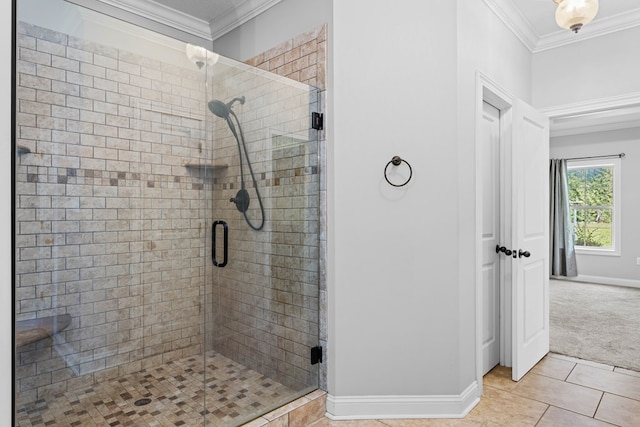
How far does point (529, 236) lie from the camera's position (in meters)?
2.94

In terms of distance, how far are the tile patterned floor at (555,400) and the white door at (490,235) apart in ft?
0.70

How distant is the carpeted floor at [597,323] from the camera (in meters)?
3.23

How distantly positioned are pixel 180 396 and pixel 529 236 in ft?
8.59

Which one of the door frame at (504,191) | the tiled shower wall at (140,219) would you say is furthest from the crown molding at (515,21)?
the tiled shower wall at (140,219)

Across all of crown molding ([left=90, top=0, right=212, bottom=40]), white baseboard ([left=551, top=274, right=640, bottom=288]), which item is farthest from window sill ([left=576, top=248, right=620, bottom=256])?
crown molding ([left=90, top=0, right=212, bottom=40])

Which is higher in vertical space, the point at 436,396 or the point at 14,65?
the point at 14,65

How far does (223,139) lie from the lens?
2.01 metres

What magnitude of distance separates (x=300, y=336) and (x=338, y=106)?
135cm

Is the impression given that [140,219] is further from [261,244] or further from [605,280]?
[605,280]

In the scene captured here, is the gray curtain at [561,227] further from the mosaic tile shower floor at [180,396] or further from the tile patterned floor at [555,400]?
the mosaic tile shower floor at [180,396]

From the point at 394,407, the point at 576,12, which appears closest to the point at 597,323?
the point at 394,407

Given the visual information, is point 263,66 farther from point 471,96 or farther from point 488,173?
point 488,173

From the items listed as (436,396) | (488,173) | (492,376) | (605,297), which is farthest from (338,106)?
(605,297)

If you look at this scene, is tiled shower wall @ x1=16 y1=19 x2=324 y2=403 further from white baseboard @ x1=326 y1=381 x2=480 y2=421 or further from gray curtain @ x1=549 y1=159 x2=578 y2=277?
gray curtain @ x1=549 y1=159 x2=578 y2=277
